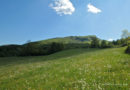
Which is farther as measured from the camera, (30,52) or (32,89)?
(30,52)

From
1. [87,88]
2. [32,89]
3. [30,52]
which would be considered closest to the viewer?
[87,88]

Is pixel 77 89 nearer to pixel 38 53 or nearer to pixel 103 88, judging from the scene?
pixel 103 88

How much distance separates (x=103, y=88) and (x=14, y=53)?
292 ft

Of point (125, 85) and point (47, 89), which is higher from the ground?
point (125, 85)

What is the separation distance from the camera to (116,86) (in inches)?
156

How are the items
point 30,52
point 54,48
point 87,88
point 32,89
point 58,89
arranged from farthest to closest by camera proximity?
point 54,48 < point 30,52 < point 32,89 < point 58,89 < point 87,88

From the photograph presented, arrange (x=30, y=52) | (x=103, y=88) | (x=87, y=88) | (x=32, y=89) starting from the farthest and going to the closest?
(x=30, y=52) < (x=32, y=89) < (x=87, y=88) < (x=103, y=88)

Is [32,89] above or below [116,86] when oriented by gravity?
below

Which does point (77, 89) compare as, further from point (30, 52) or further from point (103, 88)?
point (30, 52)

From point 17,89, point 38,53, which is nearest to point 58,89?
point 17,89

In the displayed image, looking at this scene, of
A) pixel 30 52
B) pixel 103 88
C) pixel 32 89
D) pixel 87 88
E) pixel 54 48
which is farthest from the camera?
pixel 54 48

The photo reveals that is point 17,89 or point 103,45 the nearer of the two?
point 17,89

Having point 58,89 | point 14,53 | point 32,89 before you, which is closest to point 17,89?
point 32,89

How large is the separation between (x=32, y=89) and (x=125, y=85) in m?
4.82
